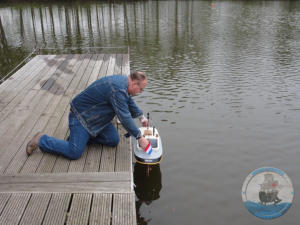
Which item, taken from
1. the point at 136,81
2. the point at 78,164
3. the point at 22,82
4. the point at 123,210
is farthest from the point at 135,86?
the point at 22,82

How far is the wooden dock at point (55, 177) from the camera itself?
4.12 meters

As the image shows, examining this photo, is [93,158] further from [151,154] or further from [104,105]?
[151,154]

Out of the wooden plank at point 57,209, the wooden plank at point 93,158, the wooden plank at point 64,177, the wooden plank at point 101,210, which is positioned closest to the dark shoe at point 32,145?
the wooden plank at point 64,177

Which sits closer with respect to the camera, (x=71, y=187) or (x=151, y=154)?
(x=71, y=187)

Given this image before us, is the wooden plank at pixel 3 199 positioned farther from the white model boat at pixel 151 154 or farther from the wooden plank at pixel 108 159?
the white model boat at pixel 151 154

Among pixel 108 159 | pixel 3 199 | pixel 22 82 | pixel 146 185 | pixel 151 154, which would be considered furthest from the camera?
pixel 22 82

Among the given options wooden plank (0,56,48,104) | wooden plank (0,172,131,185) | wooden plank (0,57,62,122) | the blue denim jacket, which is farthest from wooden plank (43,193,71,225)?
wooden plank (0,56,48,104)

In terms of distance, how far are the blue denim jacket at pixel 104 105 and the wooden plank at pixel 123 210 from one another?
46.9 inches

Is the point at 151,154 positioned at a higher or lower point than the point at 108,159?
lower

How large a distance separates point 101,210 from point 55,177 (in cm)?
116

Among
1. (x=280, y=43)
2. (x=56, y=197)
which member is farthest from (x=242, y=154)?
(x=280, y=43)

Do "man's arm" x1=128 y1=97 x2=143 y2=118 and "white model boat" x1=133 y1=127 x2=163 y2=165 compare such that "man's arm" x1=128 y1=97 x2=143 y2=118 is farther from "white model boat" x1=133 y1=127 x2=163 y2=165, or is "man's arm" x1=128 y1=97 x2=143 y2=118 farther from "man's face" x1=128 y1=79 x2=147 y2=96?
"white model boat" x1=133 y1=127 x2=163 y2=165

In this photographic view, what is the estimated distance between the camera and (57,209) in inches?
165

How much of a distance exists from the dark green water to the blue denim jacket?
187 centimetres
